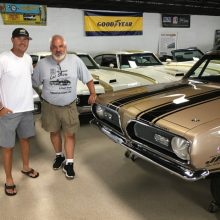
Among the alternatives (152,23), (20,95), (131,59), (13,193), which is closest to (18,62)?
(20,95)

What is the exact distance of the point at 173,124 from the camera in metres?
2.37

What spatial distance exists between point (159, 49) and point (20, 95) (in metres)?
9.31

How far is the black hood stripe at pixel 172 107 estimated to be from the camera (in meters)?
2.59

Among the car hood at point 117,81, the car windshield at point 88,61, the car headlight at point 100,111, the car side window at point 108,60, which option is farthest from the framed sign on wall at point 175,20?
the car headlight at point 100,111

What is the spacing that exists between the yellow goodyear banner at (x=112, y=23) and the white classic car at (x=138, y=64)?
2.68 metres

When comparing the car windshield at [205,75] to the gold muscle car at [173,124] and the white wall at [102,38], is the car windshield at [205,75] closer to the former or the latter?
the gold muscle car at [173,124]

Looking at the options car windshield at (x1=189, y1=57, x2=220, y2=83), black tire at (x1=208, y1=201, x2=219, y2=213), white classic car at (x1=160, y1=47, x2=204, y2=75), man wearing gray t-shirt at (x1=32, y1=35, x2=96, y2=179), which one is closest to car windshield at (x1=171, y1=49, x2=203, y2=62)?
white classic car at (x1=160, y1=47, x2=204, y2=75)

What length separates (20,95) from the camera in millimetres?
3082

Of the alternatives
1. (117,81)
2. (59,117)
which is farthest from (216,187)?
(117,81)

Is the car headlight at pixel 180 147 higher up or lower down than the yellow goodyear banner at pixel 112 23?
lower down

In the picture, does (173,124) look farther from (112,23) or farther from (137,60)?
(112,23)

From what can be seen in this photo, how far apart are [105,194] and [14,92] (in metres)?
1.41

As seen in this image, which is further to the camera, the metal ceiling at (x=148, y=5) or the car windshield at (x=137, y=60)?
the metal ceiling at (x=148, y=5)

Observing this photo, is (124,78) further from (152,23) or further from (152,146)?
(152,23)
